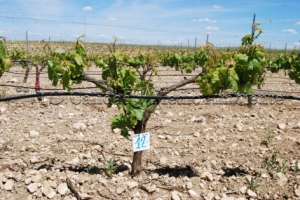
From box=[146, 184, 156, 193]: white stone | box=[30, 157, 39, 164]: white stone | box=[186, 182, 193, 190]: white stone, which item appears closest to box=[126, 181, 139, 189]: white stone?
box=[146, 184, 156, 193]: white stone

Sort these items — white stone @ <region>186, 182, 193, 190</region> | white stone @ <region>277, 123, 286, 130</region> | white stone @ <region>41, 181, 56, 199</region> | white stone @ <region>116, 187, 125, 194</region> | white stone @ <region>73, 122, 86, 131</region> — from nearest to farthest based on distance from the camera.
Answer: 1. white stone @ <region>41, 181, 56, 199</region>
2. white stone @ <region>116, 187, 125, 194</region>
3. white stone @ <region>186, 182, 193, 190</region>
4. white stone @ <region>73, 122, 86, 131</region>
5. white stone @ <region>277, 123, 286, 130</region>

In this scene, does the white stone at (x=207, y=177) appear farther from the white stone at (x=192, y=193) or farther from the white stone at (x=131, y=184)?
the white stone at (x=131, y=184)

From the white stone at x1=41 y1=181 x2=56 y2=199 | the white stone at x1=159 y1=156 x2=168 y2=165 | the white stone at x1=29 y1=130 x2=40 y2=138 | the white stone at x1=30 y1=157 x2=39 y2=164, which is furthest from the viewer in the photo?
the white stone at x1=29 y1=130 x2=40 y2=138

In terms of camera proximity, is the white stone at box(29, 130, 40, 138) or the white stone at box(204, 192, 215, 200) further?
the white stone at box(29, 130, 40, 138)

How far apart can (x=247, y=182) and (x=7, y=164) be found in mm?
3224

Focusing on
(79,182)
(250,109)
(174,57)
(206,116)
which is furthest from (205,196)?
(174,57)

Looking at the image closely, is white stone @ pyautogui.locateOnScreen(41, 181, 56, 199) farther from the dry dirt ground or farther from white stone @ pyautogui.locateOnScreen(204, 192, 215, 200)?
white stone @ pyautogui.locateOnScreen(204, 192, 215, 200)

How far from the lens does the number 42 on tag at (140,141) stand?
3576 millimetres

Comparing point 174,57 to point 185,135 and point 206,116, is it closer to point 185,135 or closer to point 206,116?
point 206,116

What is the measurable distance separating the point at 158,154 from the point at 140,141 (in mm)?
1152

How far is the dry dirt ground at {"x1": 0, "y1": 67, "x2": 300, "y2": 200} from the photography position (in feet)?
11.4

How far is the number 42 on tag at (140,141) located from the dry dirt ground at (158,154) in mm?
436

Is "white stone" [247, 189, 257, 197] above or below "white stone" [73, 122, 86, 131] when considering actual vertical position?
below

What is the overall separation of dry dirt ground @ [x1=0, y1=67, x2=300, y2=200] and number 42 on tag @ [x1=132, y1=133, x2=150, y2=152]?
436mm
